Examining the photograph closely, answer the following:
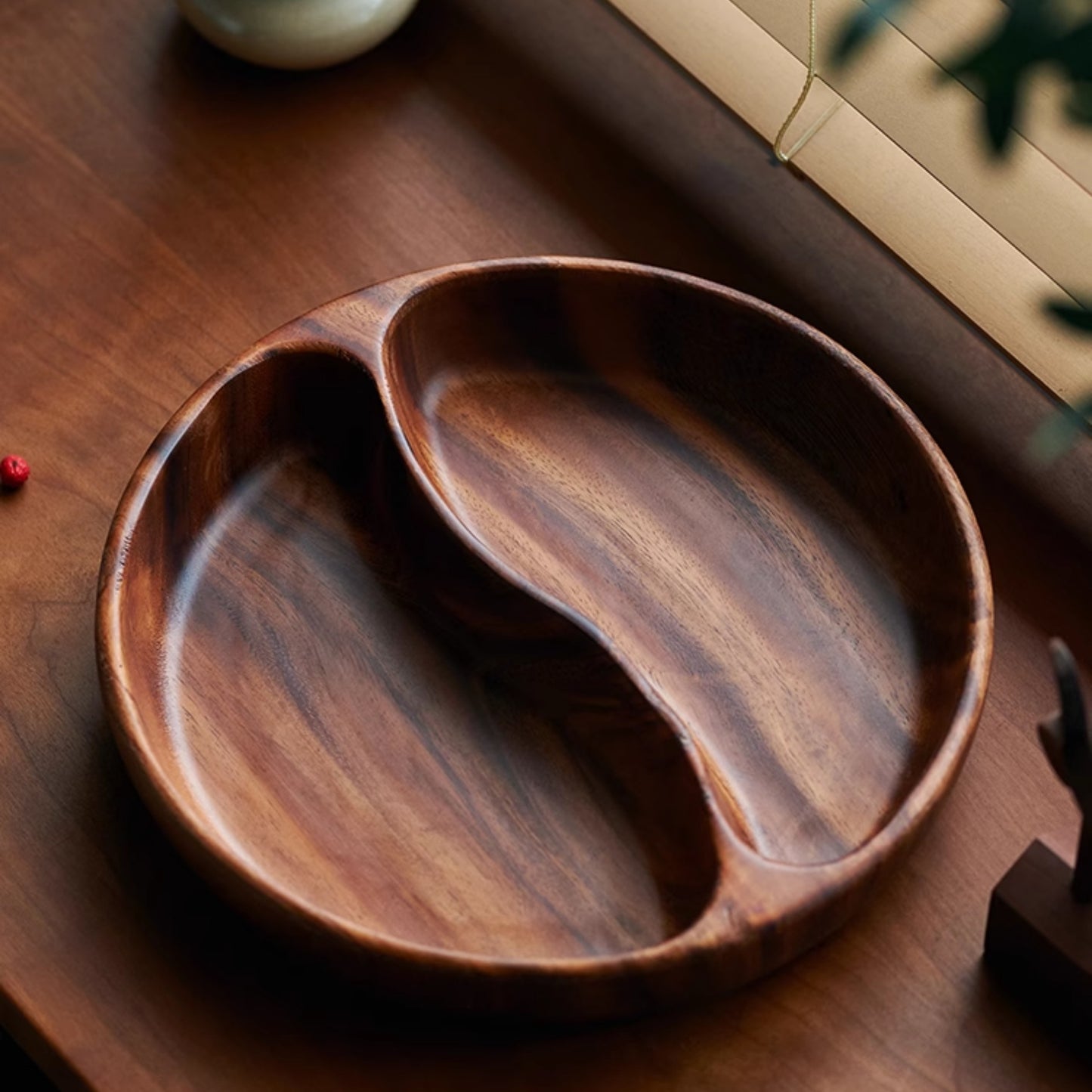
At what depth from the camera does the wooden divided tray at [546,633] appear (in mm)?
809

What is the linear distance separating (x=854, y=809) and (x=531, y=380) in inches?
14.1

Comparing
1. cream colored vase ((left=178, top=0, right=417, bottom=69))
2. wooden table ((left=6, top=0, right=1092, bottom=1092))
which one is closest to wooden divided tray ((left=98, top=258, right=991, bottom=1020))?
wooden table ((left=6, top=0, right=1092, bottom=1092))

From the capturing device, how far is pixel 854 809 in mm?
856

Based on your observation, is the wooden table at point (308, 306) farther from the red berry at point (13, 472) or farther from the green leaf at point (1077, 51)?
the green leaf at point (1077, 51)

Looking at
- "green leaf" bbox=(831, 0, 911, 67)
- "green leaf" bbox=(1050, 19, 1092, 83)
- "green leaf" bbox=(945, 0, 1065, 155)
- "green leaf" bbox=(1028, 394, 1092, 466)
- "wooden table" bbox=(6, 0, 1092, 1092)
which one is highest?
"green leaf" bbox=(1050, 19, 1092, 83)

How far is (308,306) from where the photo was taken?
Answer: 1.11 m

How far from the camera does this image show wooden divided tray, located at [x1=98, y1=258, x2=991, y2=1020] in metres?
0.81

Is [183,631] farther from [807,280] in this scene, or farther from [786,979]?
[807,280]

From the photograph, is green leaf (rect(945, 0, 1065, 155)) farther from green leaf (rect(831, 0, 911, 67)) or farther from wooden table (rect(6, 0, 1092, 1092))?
wooden table (rect(6, 0, 1092, 1092))

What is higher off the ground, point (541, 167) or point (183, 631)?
point (541, 167)

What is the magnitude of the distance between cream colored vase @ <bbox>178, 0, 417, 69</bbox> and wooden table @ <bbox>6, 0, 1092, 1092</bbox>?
0.04 meters

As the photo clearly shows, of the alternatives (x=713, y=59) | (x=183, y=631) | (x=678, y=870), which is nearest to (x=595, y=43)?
(x=713, y=59)

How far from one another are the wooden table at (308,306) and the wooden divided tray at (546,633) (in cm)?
6

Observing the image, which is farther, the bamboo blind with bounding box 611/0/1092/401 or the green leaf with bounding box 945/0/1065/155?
the bamboo blind with bounding box 611/0/1092/401
